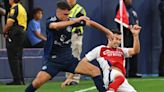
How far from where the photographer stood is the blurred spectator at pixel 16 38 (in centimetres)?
1359

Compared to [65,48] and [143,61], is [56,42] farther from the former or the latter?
[143,61]

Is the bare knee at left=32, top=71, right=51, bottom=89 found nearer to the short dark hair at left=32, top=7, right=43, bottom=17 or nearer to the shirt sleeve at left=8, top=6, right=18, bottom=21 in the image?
the shirt sleeve at left=8, top=6, right=18, bottom=21

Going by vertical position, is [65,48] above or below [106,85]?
above

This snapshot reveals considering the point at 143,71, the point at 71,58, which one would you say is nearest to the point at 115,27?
the point at 143,71

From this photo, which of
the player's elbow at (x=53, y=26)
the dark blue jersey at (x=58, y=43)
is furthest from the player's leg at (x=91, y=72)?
the player's elbow at (x=53, y=26)

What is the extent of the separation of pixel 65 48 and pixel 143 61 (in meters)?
8.11

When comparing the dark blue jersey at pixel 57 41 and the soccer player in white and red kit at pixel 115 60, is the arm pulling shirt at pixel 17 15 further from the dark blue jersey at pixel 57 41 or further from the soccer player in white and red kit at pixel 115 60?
the soccer player in white and red kit at pixel 115 60

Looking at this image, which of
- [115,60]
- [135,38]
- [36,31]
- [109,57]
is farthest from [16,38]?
[135,38]

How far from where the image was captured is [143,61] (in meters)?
17.5

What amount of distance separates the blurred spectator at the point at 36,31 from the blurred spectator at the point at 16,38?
1345 mm

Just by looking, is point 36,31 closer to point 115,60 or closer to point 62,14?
point 62,14

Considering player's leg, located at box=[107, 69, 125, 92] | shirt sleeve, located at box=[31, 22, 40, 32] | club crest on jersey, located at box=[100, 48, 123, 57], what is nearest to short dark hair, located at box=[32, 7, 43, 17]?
shirt sleeve, located at box=[31, 22, 40, 32]

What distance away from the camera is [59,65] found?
9609mm

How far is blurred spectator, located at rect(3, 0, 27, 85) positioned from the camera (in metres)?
13.6
